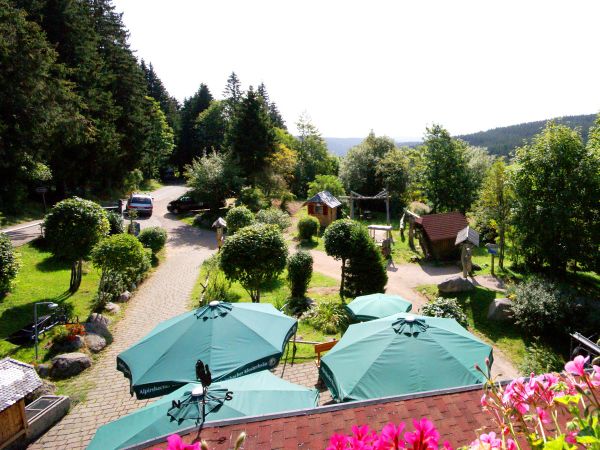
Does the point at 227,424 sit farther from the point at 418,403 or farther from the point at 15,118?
the point at 15,118

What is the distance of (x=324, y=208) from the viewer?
3105cm

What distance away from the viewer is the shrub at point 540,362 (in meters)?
10.4

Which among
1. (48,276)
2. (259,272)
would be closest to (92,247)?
(48,276)

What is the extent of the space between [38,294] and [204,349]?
11123 millimetres

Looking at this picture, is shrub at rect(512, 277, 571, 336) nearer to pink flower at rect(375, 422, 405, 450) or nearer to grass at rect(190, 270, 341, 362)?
grass at rect(190, 270, 341, 362)

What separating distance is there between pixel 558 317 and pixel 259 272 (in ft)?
32.3

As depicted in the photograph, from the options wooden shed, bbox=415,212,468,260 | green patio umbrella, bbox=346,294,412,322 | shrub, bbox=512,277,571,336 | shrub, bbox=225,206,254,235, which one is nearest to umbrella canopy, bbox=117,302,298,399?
green patio umbrella, bbox=346,294,412,322

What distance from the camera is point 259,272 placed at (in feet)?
45.4

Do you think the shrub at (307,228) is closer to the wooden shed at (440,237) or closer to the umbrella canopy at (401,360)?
the wooden shed at (440,237)

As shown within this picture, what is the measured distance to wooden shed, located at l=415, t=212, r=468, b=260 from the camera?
22031mm

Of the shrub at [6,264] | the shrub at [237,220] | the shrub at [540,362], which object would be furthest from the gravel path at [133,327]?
the shrub at [540,362]

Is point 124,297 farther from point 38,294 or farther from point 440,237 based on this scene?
point 440,237

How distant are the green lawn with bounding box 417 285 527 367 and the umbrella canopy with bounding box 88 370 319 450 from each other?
867 centimetres

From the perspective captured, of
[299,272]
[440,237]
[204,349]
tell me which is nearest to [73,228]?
[299,272]
